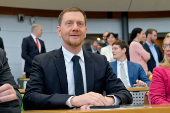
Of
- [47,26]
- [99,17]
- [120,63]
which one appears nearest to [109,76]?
[120,63]

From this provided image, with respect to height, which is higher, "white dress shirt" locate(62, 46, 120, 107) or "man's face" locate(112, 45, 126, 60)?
"man's face" locate(112, 45, 126, 60)

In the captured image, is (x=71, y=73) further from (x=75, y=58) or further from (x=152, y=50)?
(x=152, y=50)

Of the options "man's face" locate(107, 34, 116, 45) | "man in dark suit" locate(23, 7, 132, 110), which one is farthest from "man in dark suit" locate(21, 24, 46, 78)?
"man in dark suit" locate(23, 7, 132, 110)

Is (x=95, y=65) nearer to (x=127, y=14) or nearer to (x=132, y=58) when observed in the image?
(x=132, y=58)

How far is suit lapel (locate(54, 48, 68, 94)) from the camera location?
5.93ft

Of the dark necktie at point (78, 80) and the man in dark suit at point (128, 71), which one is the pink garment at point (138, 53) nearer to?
the man in dark suit at point (128, 71)

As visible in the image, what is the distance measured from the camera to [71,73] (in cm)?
186

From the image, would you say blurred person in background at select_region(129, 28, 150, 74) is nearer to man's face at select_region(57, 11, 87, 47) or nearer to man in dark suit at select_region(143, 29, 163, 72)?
man in dark suit at select_region(143, 29, 163, 72)

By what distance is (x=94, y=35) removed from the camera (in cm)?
840

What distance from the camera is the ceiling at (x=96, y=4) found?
6.91m

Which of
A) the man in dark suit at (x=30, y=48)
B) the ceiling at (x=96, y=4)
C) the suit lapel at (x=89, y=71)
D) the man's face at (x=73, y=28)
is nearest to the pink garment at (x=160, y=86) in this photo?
the suit lapel at (x=89, y=71)

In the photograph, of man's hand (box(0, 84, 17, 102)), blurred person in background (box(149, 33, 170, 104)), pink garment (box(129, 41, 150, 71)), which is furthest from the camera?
pink garment (box(129, 41, 150, 71))

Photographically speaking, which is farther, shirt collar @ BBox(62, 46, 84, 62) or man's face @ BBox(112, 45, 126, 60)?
man's face @ BBox(112, 45, 126, 60)

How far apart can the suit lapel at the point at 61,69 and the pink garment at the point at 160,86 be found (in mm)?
911
